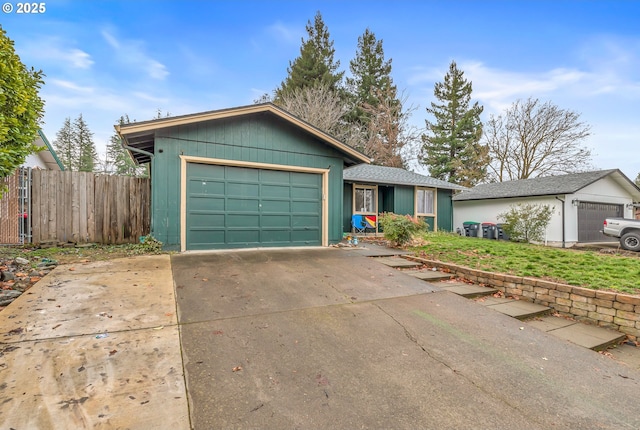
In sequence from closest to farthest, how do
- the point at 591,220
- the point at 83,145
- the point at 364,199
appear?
1. the point at 364,199
2. the point at 591,220
3. the point at 83,145

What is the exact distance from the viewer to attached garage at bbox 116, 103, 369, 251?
609 cm

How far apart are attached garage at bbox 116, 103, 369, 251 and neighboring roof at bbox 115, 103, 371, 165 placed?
19mm

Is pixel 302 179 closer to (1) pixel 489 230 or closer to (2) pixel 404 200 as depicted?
(2) pixel 404 200

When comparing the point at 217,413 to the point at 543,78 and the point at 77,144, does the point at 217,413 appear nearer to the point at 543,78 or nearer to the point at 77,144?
the point at 543,78

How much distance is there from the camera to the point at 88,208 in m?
6.73

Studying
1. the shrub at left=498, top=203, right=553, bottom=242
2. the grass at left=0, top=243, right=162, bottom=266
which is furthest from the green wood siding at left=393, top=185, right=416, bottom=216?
the grass at left=0, top=243, right=162, bottom=266

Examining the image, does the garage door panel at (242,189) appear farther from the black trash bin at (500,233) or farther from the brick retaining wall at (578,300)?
the black trash bin at (500,233)

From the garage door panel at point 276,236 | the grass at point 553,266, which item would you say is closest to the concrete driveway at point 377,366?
the grass at point 553,266

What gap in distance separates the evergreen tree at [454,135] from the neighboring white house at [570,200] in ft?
31.2

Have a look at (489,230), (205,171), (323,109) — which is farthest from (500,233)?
(323,109)

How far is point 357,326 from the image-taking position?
3086 millimetres

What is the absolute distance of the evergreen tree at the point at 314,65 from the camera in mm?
23703

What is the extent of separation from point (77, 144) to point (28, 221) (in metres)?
30.3

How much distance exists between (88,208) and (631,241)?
53.2ft
